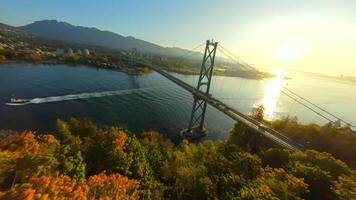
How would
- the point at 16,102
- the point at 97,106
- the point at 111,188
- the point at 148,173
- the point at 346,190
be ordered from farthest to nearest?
the point at 97,106
the point at 16,102
the point at 148,173
the point at 111,188
the point at 346,190

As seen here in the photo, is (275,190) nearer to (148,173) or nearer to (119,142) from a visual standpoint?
(148,173)

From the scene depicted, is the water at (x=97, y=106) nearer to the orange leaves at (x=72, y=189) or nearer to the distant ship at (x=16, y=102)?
the distant ship at (x=16, y=102)

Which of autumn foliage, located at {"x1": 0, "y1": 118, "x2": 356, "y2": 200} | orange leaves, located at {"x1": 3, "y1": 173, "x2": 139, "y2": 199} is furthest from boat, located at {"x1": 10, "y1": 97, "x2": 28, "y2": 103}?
orange leaves, located at {"x1": 3, "y1": 173, "x2": 139, "y2": 199}

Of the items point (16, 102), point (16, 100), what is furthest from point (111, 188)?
point (16, 100)

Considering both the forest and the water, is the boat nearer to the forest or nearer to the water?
the water

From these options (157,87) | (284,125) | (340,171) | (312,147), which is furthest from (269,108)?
(340,171)

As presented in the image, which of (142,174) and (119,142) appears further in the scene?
(119,142)

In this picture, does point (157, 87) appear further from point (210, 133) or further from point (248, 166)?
point (248, 166)

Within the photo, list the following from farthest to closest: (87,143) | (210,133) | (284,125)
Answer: (210,133) → (284,125) → (87,143)

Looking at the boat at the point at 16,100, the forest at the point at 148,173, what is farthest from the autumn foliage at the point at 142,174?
the boat at the point at 16,100
